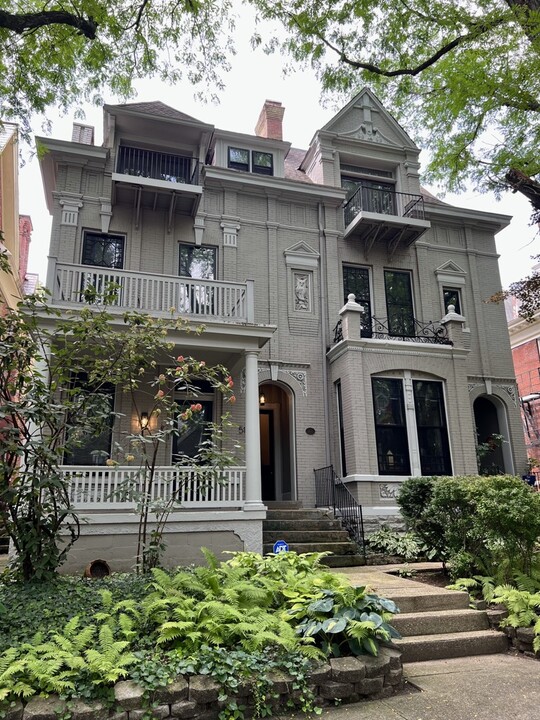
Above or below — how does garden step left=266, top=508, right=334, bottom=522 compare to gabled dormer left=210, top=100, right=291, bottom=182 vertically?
below

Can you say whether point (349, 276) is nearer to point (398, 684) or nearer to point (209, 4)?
point (209, 4)

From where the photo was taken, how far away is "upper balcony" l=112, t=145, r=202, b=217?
11.9 metres

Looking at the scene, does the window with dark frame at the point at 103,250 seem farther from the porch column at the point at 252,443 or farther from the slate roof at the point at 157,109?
the porch column at the point at 252,443

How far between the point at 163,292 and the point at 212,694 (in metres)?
7.95

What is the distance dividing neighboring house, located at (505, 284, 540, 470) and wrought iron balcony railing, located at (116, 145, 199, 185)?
518 inches

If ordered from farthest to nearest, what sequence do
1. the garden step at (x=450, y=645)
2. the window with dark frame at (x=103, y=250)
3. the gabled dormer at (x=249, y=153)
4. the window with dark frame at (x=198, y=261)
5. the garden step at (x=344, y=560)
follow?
the gabled dormer at (x=249, y=153)
the window with dark frame at (x=198, y=261)
the window with dark frame at (x=103, y=250)
the garden step at (x=344, y=560)
the garden step at (x=450, y=645)

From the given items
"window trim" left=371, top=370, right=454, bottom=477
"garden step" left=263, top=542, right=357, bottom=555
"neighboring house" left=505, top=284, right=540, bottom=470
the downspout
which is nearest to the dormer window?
the downspout

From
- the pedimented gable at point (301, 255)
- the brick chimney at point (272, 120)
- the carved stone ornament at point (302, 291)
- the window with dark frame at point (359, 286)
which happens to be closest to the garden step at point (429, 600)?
the carved stone ornament at point (302, 291)

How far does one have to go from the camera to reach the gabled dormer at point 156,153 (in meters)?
12.1

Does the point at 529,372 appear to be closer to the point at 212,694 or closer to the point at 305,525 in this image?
the point at 305,525

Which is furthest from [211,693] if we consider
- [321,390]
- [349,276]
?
[349,276]

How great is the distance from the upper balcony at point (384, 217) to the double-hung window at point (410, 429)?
4.25 meters

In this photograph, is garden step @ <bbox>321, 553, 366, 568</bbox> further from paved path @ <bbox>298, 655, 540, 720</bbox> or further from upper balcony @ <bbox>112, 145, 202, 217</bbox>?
upper balcony @ <bbox>112, 145, 202, 217</bbox>

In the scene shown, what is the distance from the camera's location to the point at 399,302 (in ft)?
46.4
